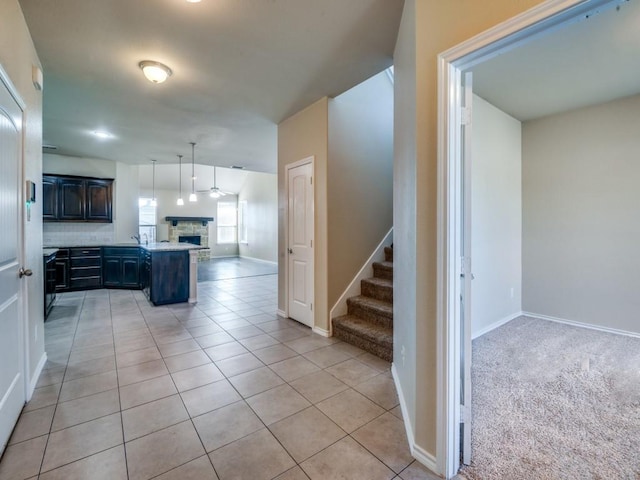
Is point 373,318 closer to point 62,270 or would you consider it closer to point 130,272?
point 130,272

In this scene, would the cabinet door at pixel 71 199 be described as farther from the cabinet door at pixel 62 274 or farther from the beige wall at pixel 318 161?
the beige wall at pixel 318 161

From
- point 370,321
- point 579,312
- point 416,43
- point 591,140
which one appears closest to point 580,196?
point 591,140

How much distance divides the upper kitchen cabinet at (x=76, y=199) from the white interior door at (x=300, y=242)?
471 centimetres

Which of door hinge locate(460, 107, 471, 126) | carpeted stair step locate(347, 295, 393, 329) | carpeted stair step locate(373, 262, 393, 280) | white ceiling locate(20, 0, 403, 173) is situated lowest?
carpeted stair step locate(347, 295, 393, 329)

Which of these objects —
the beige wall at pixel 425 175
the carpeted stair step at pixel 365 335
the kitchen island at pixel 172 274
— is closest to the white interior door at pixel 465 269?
the beige wall at pixel 425 175

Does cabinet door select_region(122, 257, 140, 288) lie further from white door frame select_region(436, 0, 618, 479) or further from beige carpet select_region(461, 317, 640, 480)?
white door frame select_region(436, 0, 618, 479)

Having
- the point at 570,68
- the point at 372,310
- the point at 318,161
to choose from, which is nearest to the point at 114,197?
the point at 318,161

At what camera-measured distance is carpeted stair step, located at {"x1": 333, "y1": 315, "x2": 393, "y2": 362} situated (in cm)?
286

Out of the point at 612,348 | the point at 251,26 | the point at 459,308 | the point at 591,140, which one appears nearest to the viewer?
the point at 459,308

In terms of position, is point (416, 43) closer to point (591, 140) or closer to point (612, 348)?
point (591, 140)

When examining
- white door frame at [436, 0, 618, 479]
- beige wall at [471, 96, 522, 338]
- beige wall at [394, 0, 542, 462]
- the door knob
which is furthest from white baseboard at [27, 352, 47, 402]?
beige wall at [471, 96, 522, 338]

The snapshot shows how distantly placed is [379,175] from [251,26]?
7.52ft

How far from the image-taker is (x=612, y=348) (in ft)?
10.0

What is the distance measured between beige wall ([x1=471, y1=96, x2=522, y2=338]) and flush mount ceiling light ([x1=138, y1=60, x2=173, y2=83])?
3303mm
